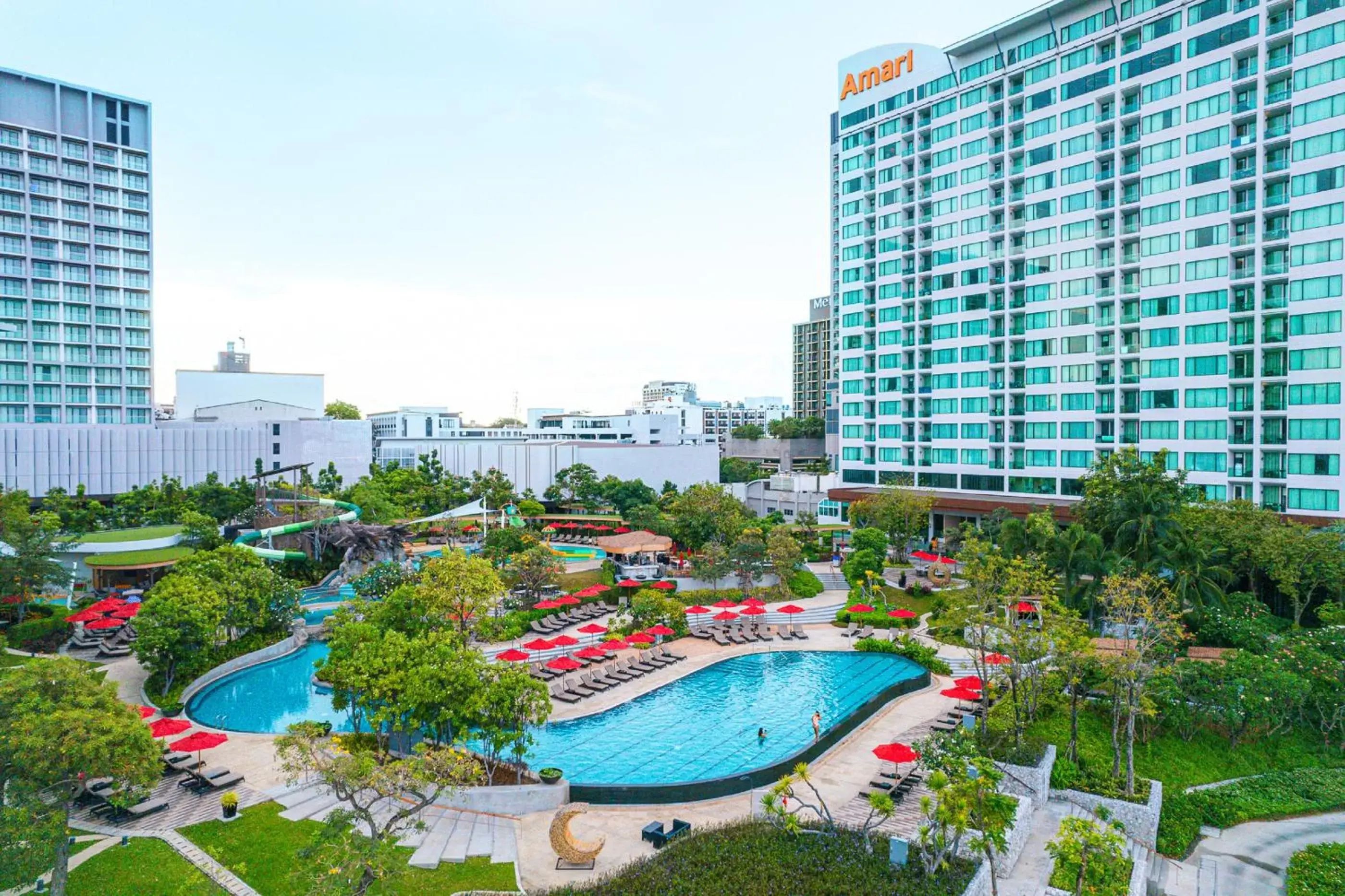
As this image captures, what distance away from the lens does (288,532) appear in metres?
53.4

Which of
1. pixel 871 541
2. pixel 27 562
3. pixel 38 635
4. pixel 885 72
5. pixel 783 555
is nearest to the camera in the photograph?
pixel 38 635

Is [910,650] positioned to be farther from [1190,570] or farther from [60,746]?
[60,746]

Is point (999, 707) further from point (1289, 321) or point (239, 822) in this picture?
point (1289, 321)

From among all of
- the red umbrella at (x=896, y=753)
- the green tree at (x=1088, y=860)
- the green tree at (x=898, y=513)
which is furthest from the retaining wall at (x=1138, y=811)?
the green tree at (x=898, y=513)

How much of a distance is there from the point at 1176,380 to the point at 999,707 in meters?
33.4


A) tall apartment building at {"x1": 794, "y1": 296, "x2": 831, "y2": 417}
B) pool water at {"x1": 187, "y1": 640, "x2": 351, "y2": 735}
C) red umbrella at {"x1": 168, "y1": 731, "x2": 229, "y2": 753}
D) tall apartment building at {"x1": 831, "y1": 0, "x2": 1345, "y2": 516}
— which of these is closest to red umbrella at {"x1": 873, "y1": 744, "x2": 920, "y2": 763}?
red umbrella at {"x1": 168, "y1": 731, "x2": 229, "y2": 753}

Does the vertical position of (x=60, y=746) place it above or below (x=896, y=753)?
above

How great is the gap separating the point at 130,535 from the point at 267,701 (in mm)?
27984

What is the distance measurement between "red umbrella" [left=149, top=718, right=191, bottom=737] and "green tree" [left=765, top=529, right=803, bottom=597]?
3056cm

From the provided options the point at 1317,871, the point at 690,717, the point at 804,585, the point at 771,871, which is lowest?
the point at 690,717

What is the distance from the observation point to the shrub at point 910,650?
116 feet

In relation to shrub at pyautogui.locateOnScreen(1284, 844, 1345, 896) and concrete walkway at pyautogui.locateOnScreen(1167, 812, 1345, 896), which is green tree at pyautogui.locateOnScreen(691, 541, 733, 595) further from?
shrub at pyautogui.locateOnScreen(1284, 844, 1345, 896)

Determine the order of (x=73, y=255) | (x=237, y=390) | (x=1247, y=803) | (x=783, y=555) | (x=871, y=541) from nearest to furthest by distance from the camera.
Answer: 1. (x=1247, y=803)
2. (x=783, y=555)
3. (x=871, y=541)
4. (x=73, y=255)
5. (x=237, y=390)

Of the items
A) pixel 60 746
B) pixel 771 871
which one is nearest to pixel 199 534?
pixel 60 746
